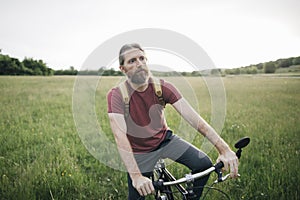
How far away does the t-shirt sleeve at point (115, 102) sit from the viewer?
2203 mm

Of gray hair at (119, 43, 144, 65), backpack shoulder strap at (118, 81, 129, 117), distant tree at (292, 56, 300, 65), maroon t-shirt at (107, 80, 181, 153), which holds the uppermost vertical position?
distant tree at (292, 56, 300, 65)

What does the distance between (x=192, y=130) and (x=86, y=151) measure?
3.18 m

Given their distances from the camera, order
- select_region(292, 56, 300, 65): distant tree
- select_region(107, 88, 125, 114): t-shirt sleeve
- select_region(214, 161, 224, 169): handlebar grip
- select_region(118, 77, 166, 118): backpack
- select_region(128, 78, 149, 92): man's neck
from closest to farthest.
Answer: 1. select_region(214, 161, 224, 169): handlebar grip
2. select_region(107, 88, 125, 114): t-shirt sleeve
3. select_region(118, 77, 166, 118): backpack
4. select_region(128, 78, 149, 92): man's neck
5. select_region(292, 56, 300, 65): distant tree

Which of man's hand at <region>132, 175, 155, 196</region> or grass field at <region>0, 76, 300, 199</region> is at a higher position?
man's hand at <region>132, 175, 155, 196</region>

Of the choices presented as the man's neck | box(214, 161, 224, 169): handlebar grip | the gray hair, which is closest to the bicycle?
box(214, 161, 224, 169): handlebar grip

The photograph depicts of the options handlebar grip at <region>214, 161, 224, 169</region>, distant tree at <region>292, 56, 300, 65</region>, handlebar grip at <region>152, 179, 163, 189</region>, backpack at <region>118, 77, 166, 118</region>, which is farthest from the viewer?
distant tree at <region>292, 56, 300, 65</region>

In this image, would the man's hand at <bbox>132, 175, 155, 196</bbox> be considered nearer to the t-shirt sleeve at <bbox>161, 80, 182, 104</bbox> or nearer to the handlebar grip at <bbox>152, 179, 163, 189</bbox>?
the handlebar grip at <bbox>152, 179, 163, 189</bbox>

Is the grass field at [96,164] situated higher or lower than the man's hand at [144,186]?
lower

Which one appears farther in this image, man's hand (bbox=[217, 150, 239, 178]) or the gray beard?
the gray beard

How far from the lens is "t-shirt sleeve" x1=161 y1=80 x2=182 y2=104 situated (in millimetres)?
2404

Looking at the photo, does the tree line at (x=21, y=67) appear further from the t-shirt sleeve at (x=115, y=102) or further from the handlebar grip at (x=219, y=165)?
the handlebar grip at (x=219, y=165)

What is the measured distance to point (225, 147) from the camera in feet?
6.86

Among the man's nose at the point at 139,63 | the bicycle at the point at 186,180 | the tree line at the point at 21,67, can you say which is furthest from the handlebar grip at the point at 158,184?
the tree line at the point at 21,67

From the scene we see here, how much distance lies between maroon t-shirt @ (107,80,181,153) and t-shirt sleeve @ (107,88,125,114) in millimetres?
65
